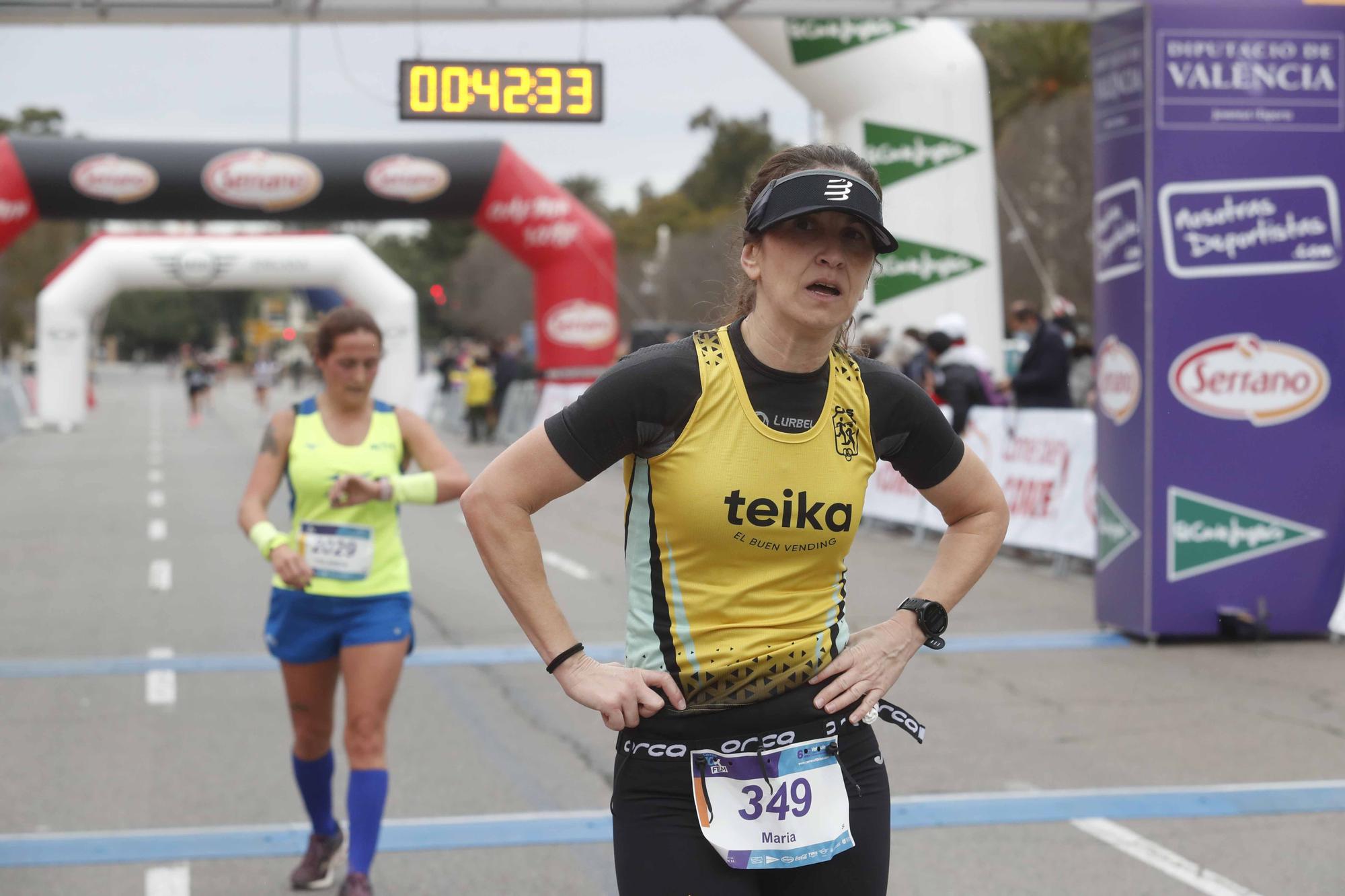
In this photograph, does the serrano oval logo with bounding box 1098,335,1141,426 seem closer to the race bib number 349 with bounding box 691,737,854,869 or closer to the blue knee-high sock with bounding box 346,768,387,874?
the blue knee-high sock with bounding box 346,768,387,874

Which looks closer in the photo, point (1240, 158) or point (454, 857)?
point (454, 857)

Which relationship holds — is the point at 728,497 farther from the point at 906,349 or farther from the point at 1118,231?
the point at 906,349

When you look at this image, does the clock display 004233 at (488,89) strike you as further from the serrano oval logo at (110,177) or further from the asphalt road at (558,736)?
the serrano oval logo at (110,177)

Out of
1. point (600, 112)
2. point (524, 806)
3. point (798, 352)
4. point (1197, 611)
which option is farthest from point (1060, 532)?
point (798, 352)

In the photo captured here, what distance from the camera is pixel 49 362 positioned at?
31.8 m

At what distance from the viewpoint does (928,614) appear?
2918 millimetres

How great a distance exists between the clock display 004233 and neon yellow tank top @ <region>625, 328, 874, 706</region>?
615 cm

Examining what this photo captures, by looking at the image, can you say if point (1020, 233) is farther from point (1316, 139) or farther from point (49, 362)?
point (49, 362)

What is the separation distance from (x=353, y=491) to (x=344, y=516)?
0.35 ft

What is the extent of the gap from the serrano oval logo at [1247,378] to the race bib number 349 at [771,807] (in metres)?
7.13

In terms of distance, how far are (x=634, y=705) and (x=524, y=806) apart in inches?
148

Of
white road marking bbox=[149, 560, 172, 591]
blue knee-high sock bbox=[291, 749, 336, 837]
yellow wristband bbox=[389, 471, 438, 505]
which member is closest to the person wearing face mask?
yellow wristband bbox=[389, 471, 438, 505]

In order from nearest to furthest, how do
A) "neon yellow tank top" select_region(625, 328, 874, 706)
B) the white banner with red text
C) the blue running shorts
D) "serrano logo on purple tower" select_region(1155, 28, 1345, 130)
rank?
"neon yellow tank top" select_region(625, 328, 874, 706), the blue running shorts, "serrano logo on purple tower" select_region(1155, 28, 1345, 130), the white banner with red text

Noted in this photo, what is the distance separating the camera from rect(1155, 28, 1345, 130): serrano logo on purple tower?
9258 mm
